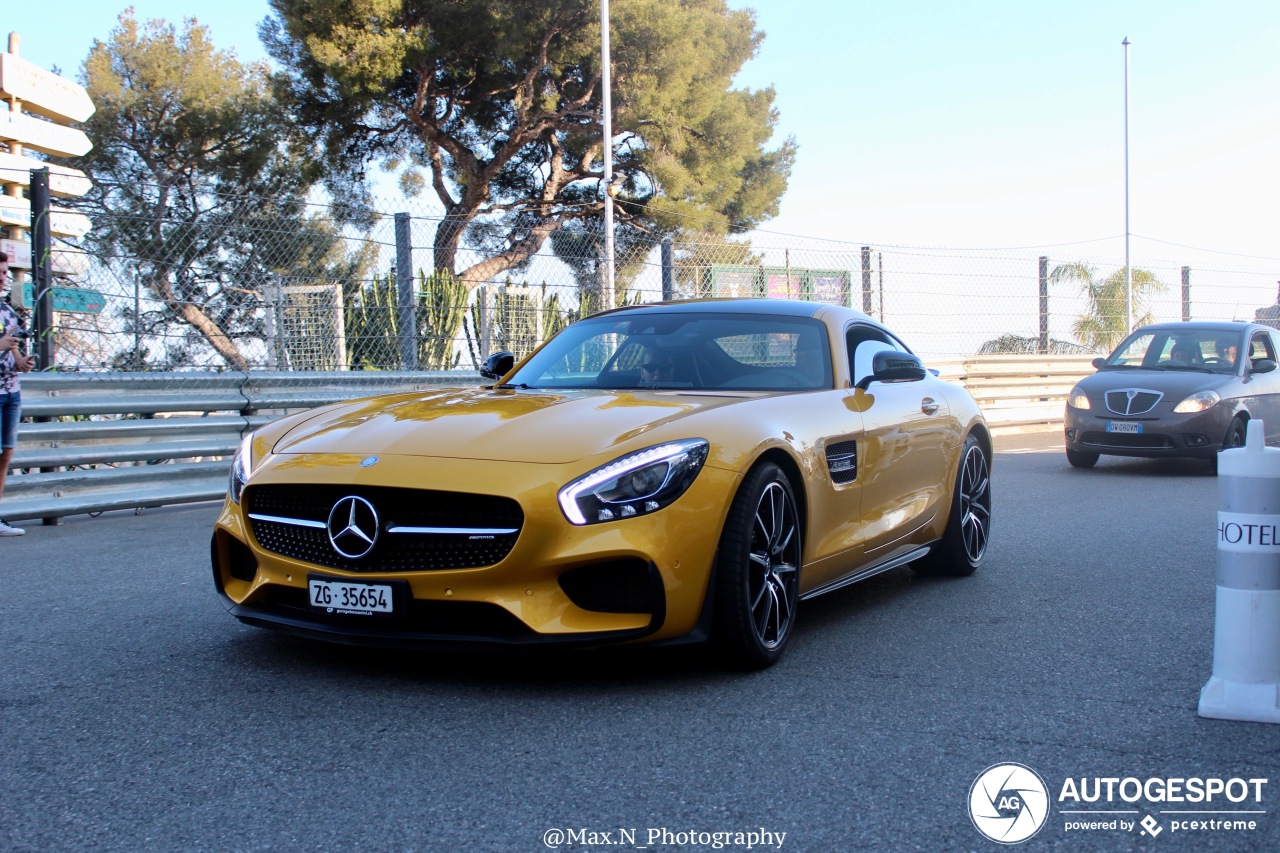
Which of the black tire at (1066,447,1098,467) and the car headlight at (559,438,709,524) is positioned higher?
the car headlight at (559,438,709,524)

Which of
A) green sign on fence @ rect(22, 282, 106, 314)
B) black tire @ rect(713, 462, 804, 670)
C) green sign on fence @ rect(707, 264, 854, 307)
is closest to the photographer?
black tire @ rect(713, 462, 804, 670)

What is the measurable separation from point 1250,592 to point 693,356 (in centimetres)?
239

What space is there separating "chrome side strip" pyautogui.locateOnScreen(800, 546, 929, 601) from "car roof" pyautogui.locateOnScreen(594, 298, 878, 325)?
114cm

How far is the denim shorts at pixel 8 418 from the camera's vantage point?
7.70 metres

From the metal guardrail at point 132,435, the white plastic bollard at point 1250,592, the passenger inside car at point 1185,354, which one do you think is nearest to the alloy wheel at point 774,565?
the white plastic bollard at point 1250,592

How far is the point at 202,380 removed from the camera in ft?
30.7

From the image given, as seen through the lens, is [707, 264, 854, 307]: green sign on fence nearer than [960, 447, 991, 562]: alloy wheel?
No

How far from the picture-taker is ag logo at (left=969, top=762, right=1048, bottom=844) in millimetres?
2768

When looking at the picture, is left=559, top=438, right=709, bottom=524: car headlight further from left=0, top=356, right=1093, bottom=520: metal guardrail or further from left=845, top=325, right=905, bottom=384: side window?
left=0, top=356, right=1093, bottom=520: metal guardrail

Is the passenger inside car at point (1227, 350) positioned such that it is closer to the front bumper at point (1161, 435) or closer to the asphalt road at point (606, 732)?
the front bumper at point (1161, 435)

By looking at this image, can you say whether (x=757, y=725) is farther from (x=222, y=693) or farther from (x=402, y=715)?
(x=222, y=693)

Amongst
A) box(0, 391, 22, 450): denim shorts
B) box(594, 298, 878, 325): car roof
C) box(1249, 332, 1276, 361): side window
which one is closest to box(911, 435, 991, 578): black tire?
box(594, 298, 878, 325): car roof

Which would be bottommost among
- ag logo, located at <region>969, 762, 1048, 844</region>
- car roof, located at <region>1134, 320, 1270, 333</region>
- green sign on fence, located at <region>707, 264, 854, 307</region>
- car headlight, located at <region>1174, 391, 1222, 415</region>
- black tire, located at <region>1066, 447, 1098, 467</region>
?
ag logo, located at <region>969, 762, 1048, 844</region>

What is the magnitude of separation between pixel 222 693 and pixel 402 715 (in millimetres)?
673
